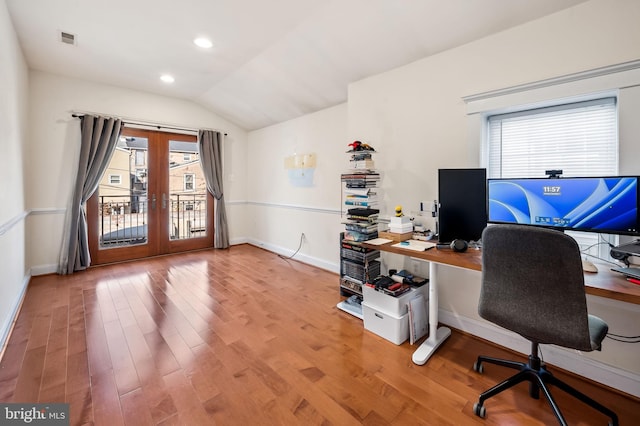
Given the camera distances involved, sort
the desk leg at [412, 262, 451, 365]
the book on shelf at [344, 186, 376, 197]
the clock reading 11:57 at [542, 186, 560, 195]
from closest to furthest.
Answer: the clock reading 11:57 at [542, 186, 560, 195] < the desk leg at [412, 262, 451, 365] < the book on shelf at [344, 186, 376, 197]

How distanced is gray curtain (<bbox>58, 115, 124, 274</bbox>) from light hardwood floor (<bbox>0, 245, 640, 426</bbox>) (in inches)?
31.9

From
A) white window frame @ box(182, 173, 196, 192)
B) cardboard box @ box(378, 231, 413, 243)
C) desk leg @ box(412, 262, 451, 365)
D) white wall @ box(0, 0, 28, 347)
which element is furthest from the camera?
white window frame @ box(182, 173, 196, 192)

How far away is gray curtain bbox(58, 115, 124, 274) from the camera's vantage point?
12.7ft

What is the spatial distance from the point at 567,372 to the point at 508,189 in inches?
50.0

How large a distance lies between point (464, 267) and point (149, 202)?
4.81 m

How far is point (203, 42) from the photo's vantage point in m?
2.97

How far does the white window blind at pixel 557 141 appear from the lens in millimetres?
1898

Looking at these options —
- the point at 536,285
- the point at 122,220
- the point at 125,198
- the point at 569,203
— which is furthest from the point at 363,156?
the point at 122,220

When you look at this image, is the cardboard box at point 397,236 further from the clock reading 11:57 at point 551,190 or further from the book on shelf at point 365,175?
the clock reading 11:57 at point 551,190

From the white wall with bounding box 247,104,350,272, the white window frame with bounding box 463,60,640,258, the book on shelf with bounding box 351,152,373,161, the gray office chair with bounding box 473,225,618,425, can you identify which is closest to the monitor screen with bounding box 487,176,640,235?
the white window frame with bounding box 463,60,640,258

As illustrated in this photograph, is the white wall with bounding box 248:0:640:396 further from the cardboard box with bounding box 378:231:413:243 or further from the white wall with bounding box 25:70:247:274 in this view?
the white wall with bounding box 25:70:247:274

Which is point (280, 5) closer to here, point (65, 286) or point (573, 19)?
point (573, 19)

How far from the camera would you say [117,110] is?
4270mm

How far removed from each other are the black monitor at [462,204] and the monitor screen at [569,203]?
0.06 meters
